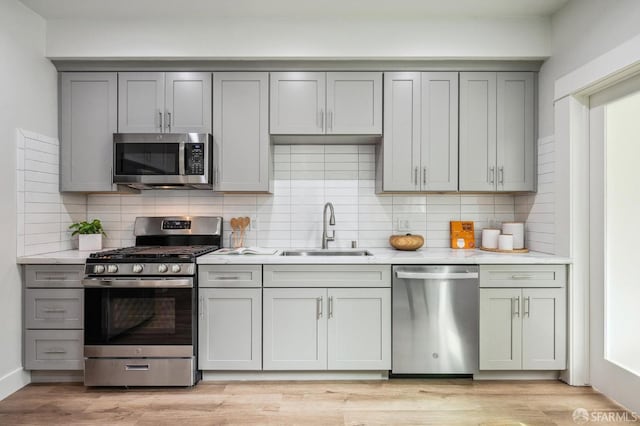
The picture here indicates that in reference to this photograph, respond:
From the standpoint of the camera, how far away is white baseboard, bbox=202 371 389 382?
2.84m

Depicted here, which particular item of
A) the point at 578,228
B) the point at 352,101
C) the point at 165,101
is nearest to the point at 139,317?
the point at 165,101

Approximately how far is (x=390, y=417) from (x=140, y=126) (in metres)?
2.75

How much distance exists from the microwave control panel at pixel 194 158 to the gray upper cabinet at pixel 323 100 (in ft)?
1.95

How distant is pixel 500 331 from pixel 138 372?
99.3 inches

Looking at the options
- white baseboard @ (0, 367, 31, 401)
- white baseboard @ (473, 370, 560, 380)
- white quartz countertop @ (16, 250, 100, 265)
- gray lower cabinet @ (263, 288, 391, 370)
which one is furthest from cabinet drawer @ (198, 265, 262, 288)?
white baseboard @ (473, 370, 560, 380)

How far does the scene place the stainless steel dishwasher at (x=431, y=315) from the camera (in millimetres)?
2766

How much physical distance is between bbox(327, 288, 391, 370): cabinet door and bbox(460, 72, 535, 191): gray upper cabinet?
47.5 inches

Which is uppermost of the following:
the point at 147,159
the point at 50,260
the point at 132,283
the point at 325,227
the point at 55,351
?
the point at 147,159

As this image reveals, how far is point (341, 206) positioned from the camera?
3529 millimetres

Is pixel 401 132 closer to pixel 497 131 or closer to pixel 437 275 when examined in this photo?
pixel 497 131

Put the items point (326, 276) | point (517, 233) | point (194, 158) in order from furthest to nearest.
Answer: point (517, 233) → point (194, 158) → point (326, 276)

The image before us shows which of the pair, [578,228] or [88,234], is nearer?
[578,228]

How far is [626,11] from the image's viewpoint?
2270 millimetres

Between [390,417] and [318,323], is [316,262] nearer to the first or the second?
[318,323]
